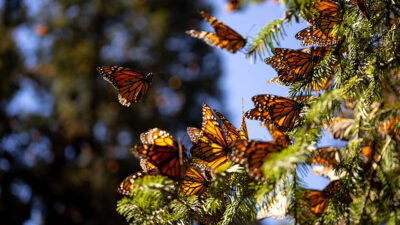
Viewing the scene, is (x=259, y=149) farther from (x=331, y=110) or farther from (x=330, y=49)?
(x=330, y=49)

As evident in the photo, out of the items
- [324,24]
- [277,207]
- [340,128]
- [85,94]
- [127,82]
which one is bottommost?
[277,207]

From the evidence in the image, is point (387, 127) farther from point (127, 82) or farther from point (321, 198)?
point (127, 82)

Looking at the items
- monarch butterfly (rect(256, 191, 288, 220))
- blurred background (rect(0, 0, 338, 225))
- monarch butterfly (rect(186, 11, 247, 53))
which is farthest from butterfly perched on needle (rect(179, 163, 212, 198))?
blurred background (rect(0, 0, 338, 225))

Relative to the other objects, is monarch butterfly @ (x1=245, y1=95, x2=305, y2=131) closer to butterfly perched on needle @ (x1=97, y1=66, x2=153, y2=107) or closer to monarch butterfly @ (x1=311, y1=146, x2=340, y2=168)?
monarch butterfly @ (x1=311, y1=146, x2=340, y2=168)

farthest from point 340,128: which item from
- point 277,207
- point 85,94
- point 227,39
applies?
point 85,94

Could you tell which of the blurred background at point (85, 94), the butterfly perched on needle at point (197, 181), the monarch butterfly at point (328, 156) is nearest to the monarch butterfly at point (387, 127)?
the monarch butterfly at point (328, 156)

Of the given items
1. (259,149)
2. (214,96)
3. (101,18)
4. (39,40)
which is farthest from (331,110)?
(39,40)
